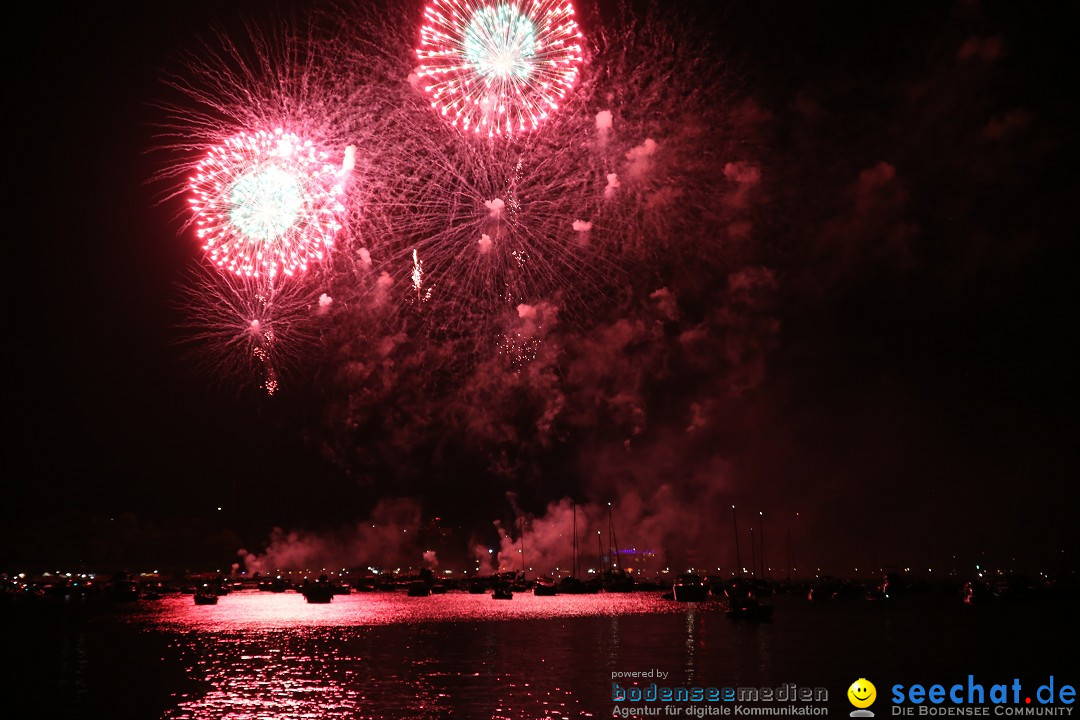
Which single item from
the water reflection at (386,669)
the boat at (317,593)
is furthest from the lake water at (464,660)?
the boat at (317,593)

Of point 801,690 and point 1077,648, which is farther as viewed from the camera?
point 1077,648

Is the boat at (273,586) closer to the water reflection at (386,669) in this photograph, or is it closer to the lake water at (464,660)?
the lake water at (464,660)

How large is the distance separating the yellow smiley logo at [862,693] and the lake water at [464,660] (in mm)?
577

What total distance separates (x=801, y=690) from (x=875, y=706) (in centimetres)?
318

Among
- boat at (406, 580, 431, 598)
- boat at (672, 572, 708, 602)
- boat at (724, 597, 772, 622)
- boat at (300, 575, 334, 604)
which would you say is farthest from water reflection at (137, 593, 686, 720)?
boat at (406, 580, 431, 598)

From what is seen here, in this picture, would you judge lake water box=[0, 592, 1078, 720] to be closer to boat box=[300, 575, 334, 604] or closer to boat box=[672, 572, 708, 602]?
boat box=[672, 572, 708, 602]

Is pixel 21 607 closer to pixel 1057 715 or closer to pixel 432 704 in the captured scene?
pixel 432 704

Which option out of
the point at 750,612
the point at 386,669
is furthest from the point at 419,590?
the point at 386,669

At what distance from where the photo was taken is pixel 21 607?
9362 centimetres

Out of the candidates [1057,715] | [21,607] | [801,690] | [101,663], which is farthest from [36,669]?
[21,607]

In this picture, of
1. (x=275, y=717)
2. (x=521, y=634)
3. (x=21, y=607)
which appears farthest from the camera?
(x=21, y=607)

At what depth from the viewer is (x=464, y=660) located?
42969mm

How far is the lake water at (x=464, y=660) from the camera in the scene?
102 ft

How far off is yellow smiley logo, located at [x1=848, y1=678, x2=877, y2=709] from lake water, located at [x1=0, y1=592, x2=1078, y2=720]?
22.7 inches
